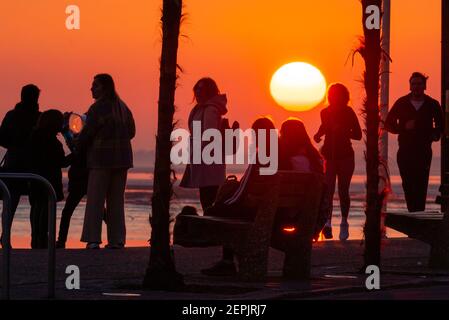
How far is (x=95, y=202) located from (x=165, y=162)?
5.55 m

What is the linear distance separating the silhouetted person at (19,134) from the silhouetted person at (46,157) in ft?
0.41

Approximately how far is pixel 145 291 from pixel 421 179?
28.0 ft

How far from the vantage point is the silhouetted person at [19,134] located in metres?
19.6

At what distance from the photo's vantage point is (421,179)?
21219mm

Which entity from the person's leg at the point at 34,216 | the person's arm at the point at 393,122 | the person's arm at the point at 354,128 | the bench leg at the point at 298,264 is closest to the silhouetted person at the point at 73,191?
the person's leg at the point at 34,216

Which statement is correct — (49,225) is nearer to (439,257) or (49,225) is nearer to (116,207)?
(439,257)

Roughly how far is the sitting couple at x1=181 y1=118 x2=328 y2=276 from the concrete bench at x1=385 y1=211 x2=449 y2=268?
1.07m

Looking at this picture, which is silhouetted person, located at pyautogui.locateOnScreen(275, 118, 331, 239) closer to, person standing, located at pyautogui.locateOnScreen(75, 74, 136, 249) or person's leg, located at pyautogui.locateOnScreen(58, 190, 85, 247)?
person standing, located at pyautogui.locateOnScreen(75, 74, 136, 249)

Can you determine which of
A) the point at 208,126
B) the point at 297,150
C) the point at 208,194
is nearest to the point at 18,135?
the point at 208,194

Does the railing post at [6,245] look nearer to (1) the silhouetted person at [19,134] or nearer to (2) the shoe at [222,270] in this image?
(2) the shoe at [222,270]

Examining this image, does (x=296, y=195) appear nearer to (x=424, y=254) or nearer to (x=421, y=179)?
(x=424, y=254)

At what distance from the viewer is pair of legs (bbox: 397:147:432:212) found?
21.2 metres
